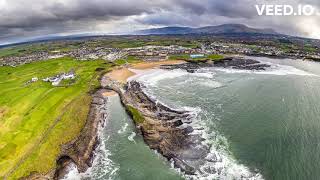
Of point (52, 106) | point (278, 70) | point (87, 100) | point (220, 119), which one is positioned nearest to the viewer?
point (220, 119)

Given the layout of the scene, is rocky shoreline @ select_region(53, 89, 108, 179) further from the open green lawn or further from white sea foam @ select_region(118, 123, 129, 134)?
white sea foam @ select_region(118, 123, 129, 134)

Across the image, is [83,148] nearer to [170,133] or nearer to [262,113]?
[170,133]

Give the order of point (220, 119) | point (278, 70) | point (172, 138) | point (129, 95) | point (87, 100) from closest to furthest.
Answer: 1. point (172, 138)
2. point (220, 119)
3. point (87, 100)
4. point (129, 95)
5. point (278, 70)

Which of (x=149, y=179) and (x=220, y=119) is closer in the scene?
(x=149, y=179)

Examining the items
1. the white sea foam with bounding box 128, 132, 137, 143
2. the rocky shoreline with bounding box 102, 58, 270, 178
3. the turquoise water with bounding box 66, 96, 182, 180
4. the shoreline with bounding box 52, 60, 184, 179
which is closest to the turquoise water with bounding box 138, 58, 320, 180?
the rocky shoreline with bounding box 102, 58, 270, 178

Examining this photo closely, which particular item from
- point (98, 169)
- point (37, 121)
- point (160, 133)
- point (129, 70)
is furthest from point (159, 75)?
point (98, 169)

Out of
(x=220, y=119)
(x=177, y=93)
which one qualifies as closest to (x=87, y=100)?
(x=177, y=93)

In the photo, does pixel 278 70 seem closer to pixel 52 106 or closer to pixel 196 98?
pixel 196 98
